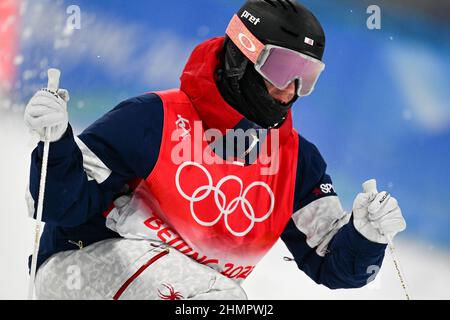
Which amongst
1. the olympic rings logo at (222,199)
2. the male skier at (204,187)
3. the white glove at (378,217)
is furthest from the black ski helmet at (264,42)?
the white glove at (378,217)

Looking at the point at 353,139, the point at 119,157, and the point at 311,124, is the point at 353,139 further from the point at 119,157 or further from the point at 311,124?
the point at 119,157

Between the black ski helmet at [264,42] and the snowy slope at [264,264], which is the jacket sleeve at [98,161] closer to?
the black ski helmet at [264,42]

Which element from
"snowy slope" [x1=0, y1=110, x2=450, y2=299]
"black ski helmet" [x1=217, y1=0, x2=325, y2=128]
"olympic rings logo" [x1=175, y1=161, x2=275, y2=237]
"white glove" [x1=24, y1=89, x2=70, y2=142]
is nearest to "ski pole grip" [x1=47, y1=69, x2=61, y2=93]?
"white glove" [x1=24, y1=89, x2=70, y2=142]

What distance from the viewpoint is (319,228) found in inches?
89.7

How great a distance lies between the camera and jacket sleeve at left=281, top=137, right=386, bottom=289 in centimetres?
222

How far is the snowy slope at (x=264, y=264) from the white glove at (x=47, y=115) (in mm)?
700

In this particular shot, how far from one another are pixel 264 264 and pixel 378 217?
0.76 metres

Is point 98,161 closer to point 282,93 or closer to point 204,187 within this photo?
point 204,187

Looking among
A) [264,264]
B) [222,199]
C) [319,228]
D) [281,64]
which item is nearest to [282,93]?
[281,64]

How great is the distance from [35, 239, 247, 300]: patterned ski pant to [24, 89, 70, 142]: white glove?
1.24ft

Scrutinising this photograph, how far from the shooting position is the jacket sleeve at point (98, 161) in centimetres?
178
